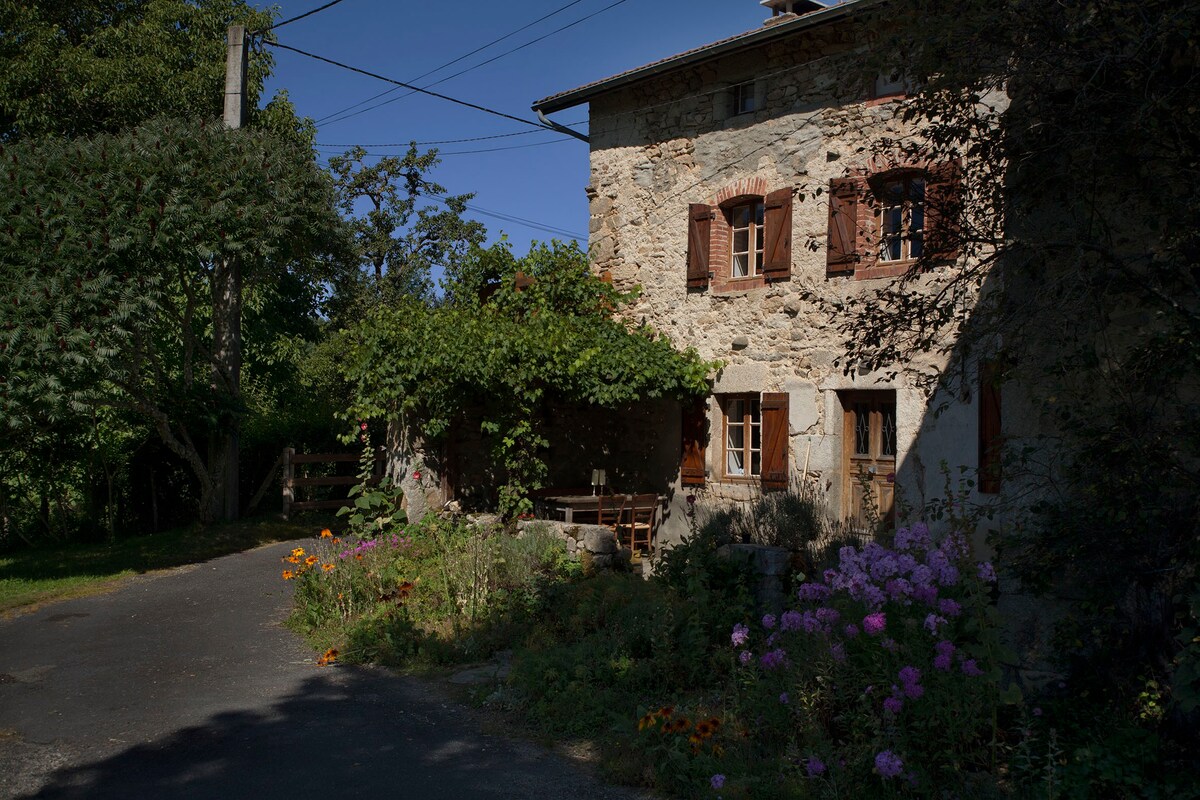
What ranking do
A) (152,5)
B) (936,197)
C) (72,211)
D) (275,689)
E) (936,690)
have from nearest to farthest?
(936,690), (936,197), (275,689), (72,211), (152,5)

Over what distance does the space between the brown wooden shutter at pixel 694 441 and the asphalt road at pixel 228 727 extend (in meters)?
5.79

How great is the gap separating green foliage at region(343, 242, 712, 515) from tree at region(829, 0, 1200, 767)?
21.5 ft

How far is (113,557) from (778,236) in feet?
31.8

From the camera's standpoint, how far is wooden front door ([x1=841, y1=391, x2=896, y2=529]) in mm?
10609

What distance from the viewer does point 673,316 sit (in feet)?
42.2

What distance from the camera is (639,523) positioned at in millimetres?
12695

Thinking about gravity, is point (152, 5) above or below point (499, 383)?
above

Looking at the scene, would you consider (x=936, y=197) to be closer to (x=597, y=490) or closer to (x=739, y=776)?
(x=739, y=776)

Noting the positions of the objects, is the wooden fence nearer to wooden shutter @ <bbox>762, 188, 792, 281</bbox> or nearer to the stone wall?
the stone wall

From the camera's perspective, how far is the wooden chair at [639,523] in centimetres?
1219

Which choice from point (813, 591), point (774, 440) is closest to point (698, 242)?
point (774, 440)

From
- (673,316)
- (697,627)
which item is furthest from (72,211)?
(697,627)

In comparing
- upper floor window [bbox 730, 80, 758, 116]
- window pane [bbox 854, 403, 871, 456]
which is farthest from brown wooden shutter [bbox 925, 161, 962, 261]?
upper floor window [bbox 730, 80, 758, 116]

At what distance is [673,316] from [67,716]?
8.64m
